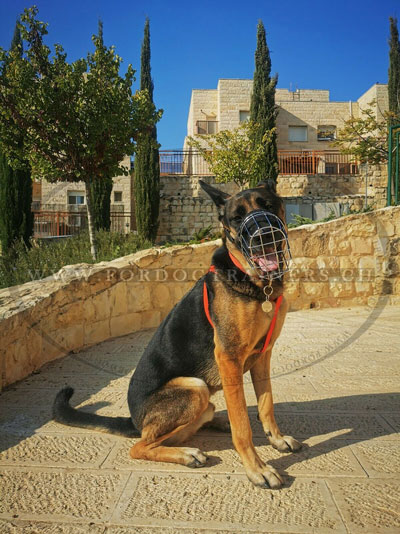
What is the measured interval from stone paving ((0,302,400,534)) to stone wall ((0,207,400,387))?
1.98 ft

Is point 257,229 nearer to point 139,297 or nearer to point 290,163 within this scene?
point 139,297

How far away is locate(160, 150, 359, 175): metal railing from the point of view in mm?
23641

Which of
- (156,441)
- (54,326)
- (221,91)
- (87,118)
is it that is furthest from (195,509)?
(221,91)

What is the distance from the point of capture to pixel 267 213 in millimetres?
2000

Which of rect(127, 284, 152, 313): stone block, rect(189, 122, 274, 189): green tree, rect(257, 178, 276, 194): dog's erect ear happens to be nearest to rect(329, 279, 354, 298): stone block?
rect(127, 284, 152, 313): stone block

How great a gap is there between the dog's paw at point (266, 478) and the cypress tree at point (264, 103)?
19281 mm

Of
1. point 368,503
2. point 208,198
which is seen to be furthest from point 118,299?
point 208,198

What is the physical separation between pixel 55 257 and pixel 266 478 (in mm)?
8133

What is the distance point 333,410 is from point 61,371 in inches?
114

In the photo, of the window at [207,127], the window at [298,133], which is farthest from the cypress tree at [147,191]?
the window at [298,133]

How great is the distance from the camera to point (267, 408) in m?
2.44

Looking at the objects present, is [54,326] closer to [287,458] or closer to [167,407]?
[167,407]

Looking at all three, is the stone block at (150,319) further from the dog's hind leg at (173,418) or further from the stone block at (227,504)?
the stone block at (227,504)

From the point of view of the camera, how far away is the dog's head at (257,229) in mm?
1997
